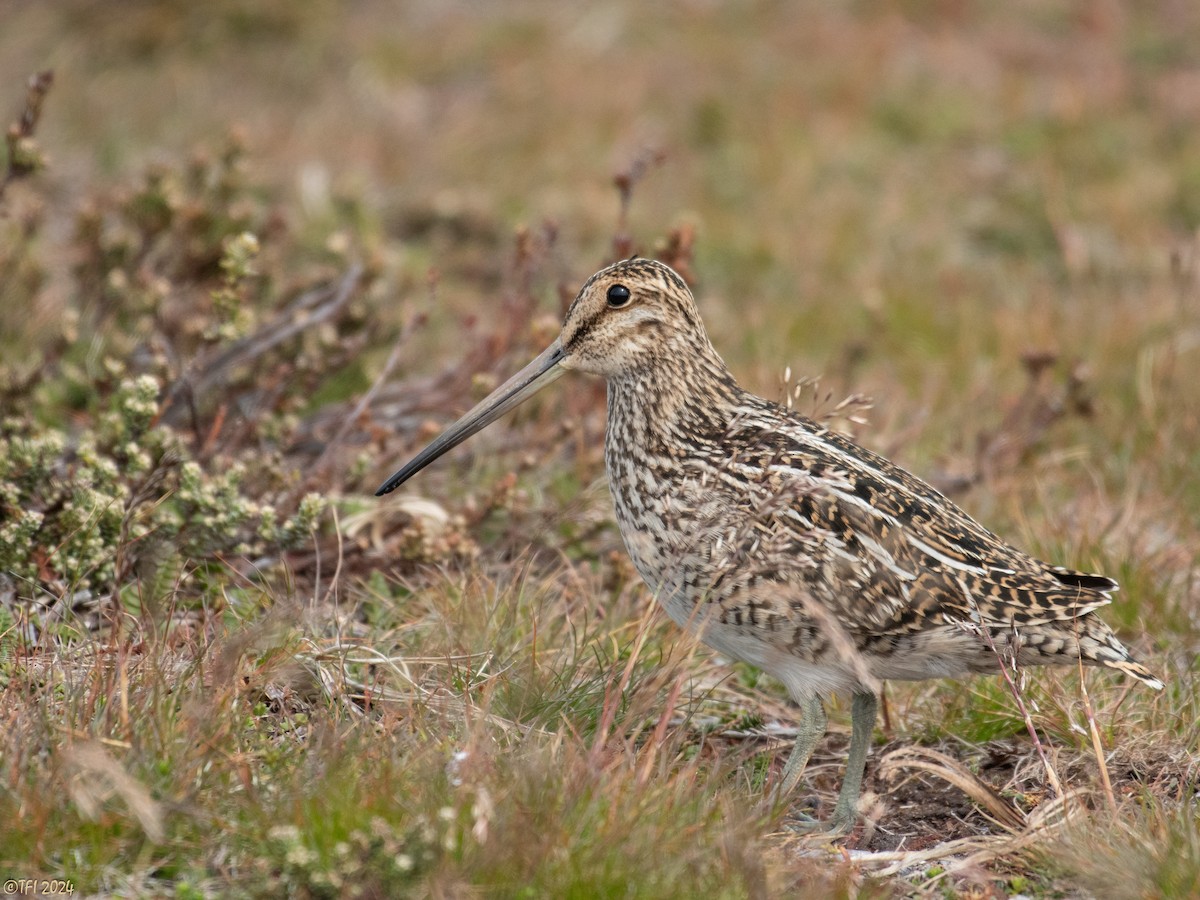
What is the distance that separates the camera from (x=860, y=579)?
4.32 m

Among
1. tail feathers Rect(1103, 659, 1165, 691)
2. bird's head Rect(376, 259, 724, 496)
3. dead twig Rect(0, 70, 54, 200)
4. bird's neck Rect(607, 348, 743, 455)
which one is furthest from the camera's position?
dead twig Rect(0, 70, 54, 200)

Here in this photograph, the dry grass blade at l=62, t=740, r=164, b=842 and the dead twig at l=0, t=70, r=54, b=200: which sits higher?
the dead twig at l=0, t=70, r=54, b=200

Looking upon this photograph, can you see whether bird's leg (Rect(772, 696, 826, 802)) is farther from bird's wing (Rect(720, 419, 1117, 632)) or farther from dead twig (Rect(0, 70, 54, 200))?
dead twig (Rect(0, 70, 54, 200))

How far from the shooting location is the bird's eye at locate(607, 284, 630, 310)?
15.8ft

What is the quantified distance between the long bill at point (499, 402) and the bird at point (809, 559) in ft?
0.56

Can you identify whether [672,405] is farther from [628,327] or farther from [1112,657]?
[1112,657]

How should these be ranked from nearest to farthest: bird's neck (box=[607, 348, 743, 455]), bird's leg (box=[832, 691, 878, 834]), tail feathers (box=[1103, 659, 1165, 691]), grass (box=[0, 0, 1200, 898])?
grass (box=[0, 0, 1200, 898])
tail feathers (box=[1103, 659, 1165, 691])
bird's leg (box=[832, 691, 878, 834])
bird's neck (box=[607, 348, 743, 455])

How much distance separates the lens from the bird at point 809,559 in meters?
4.30

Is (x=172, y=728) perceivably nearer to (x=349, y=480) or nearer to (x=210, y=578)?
(x=210, y=578)

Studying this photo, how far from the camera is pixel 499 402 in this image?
197 inches

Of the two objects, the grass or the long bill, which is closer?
the grass

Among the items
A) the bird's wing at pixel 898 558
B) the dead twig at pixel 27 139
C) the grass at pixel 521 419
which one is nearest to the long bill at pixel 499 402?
the grass at pixel 521 419

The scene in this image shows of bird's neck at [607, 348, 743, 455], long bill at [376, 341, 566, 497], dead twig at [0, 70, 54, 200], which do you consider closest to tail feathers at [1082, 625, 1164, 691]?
bird's neck at [607, 348, 743, 455]

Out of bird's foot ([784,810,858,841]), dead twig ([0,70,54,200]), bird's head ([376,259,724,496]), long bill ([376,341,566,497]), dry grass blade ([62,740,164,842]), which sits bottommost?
bird's foot ([784,810,858,841])
